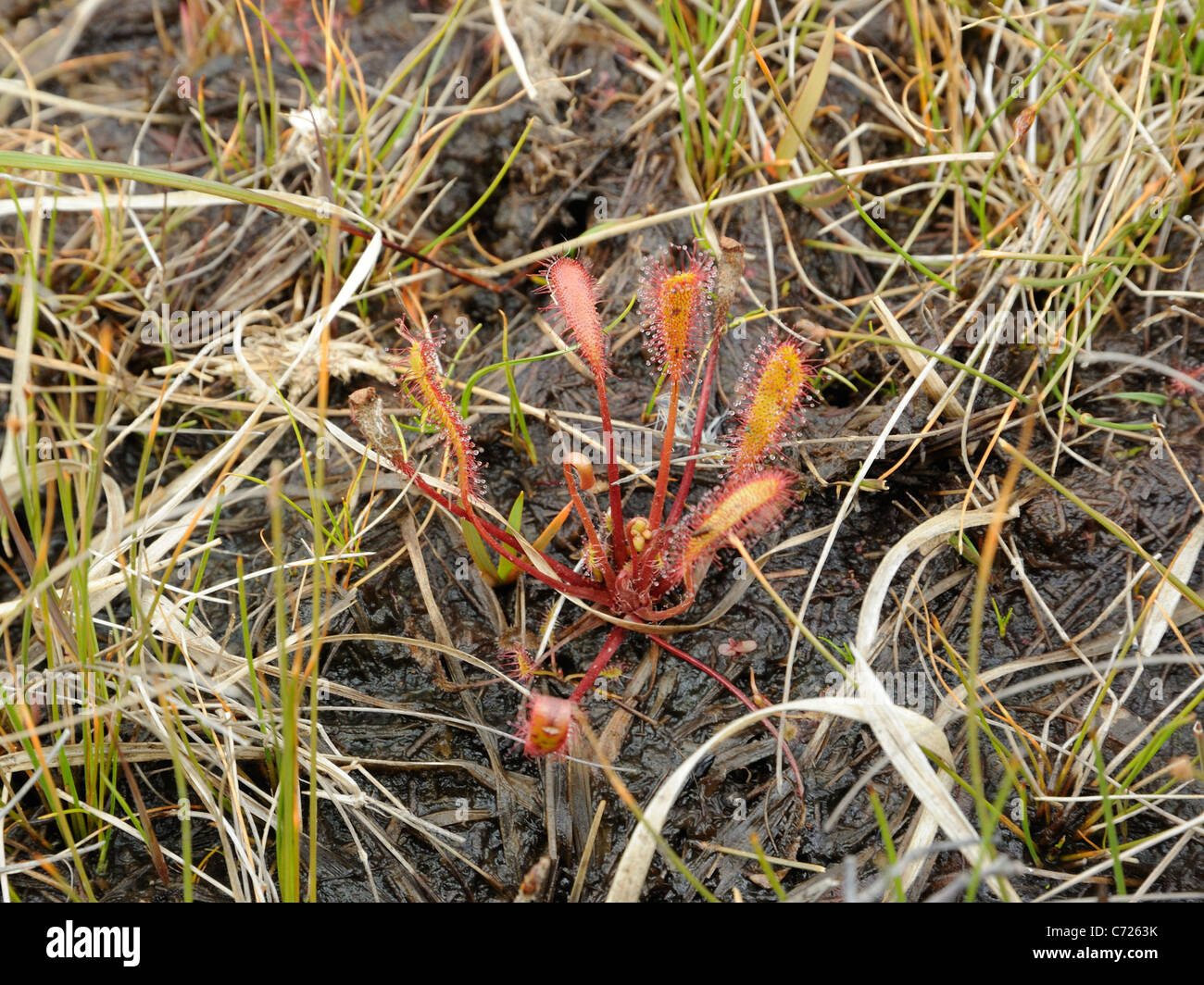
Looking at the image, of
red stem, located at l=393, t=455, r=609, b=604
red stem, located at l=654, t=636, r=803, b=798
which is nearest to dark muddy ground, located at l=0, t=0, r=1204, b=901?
red stem, located at l=654, t=636, r=803, b=798

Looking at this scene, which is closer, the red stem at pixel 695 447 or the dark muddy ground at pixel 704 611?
the dark muddy ground at pixel 704 611

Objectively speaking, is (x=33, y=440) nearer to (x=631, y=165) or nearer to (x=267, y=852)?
(x=267, y=852)

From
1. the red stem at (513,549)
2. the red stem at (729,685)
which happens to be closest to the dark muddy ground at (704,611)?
the red stem at (729,685)

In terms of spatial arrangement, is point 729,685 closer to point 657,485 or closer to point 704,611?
point 704,611

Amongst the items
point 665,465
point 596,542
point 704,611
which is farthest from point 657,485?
point 704,611

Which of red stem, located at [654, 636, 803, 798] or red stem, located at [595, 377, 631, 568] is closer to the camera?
red stem, located at [654, 636, 803, 798]

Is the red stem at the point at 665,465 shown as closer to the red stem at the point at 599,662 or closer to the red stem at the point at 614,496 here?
the red stem at the point at 614,496

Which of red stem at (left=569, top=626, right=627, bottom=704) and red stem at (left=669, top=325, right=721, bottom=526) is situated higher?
red stem at (left=669, top=325, right=721, bottom=526)

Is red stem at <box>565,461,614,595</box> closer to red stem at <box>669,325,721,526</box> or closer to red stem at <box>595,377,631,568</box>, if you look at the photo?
red stem at <box>595,377,631,568</box>
